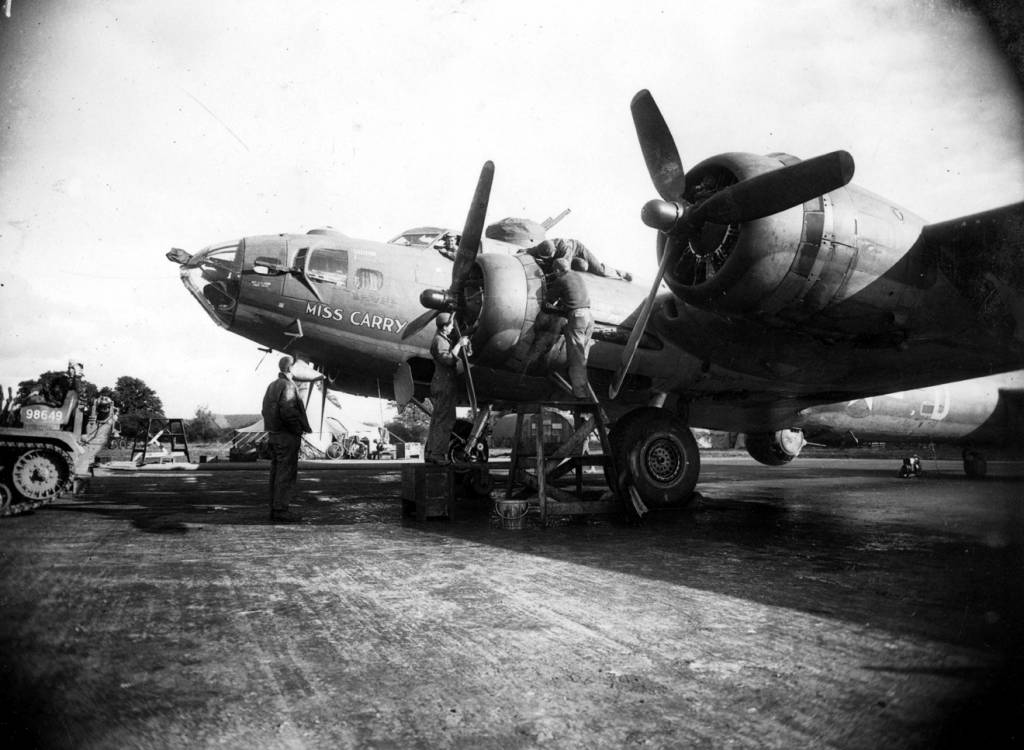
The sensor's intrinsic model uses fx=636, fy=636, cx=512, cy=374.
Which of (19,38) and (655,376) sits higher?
(19,38)

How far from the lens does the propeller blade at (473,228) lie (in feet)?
27.9

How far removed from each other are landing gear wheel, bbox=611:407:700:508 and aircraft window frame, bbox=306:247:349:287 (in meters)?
4.53

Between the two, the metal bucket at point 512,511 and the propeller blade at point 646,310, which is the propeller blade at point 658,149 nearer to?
the propeller blade at point 646,310

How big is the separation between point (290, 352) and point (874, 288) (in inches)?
308

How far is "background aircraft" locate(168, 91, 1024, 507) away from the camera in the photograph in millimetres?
6270

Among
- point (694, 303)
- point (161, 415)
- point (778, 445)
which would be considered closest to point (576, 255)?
point (694, 303)


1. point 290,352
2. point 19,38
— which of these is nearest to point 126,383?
point 290,352

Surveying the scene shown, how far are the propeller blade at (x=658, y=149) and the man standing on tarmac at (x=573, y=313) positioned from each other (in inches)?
58.6

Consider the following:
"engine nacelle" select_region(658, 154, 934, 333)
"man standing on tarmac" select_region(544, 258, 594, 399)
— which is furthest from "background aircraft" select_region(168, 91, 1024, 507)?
"man standing on tarmac" select_region(544, 258, 594, 399)

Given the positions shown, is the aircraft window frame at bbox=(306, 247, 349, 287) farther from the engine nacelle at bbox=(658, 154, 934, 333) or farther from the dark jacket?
the engine nacelle at bbox=(658, 154, 934, 333)

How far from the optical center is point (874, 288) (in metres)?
6.43

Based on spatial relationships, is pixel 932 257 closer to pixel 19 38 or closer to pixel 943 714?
pixel 943 714

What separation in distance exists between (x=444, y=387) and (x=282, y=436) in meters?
2.08

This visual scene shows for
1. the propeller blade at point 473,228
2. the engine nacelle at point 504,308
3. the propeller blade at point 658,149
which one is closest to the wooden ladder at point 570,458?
the engine nacelle at point 504,308
